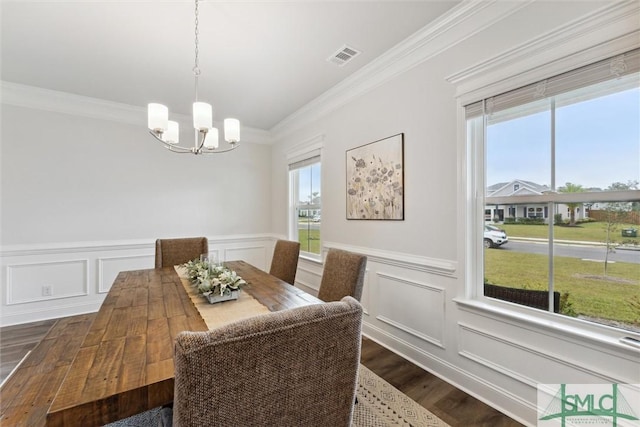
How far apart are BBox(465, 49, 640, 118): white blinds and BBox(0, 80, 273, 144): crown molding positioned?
12.5 ft

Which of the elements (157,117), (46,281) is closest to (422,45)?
(157,117)

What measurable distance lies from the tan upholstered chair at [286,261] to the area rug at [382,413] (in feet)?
3.34

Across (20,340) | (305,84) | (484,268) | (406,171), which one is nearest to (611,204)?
(484,268)

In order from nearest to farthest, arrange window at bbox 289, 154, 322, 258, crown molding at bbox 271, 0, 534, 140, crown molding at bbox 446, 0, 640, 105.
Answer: crown molding at bbox 446, 0, 640, 105 < crown molding at bbox 271, 0, 534, 140 < window at bbox 289, 154, 322, 258

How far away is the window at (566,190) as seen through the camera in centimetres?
129

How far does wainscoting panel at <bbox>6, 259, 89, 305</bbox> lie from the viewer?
2973 mm

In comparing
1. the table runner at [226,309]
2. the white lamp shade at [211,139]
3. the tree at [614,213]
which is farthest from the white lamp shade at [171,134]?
the tree at [614,213]

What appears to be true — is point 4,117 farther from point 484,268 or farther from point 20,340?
point 484,268

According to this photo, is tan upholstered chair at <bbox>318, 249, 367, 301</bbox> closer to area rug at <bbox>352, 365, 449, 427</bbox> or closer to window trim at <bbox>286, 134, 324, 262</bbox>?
area rug at <bbox>352, 365, 449, 427</bbox>

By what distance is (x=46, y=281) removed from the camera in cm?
311

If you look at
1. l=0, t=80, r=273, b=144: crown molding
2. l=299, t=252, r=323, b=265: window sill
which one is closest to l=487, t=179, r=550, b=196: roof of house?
l=299, t=252, r=323, b=265: window sill

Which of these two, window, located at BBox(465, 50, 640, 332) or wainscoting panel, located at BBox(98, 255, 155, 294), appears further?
wainscoting panel, located at BBox(98, 255, 155, 294)

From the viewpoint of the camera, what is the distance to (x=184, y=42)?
214cm

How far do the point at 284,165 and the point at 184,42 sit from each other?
2241mm
